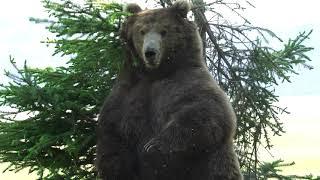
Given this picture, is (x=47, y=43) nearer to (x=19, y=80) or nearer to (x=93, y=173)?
(x=19, y=80)

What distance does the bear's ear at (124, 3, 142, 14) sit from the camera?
547 cm

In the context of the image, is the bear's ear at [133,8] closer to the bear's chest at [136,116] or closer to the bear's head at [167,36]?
the bear's head at [167,36]

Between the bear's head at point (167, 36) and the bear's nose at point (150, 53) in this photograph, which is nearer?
the bear's nose at point (150, 53)

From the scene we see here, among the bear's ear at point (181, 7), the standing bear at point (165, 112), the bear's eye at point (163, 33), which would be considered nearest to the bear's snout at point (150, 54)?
the standing bear at point (165, 112)

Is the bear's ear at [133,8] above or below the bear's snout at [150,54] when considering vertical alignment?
above

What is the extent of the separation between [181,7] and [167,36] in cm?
29

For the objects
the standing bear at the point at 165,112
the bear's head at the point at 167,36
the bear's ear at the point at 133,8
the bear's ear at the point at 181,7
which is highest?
the bear's ear at the point at 133,8

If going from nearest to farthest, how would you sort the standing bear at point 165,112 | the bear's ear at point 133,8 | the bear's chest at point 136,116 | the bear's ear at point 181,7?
the standing bear at point 165,112 → the bear's chest at point 136,116 → the bear's ear at point 181,7 → the bear's ear at point 133,8

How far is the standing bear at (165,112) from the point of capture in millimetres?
4914

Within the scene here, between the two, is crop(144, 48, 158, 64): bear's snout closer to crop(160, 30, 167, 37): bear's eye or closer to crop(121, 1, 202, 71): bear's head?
crop(121, 1, 202, 71): bear's head

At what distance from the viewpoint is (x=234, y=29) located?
23.0 ft

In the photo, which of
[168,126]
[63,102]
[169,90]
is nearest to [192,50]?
[169,90]

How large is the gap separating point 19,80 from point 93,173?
1251mm

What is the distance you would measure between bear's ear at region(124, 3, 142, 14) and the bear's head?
1 centimetres
